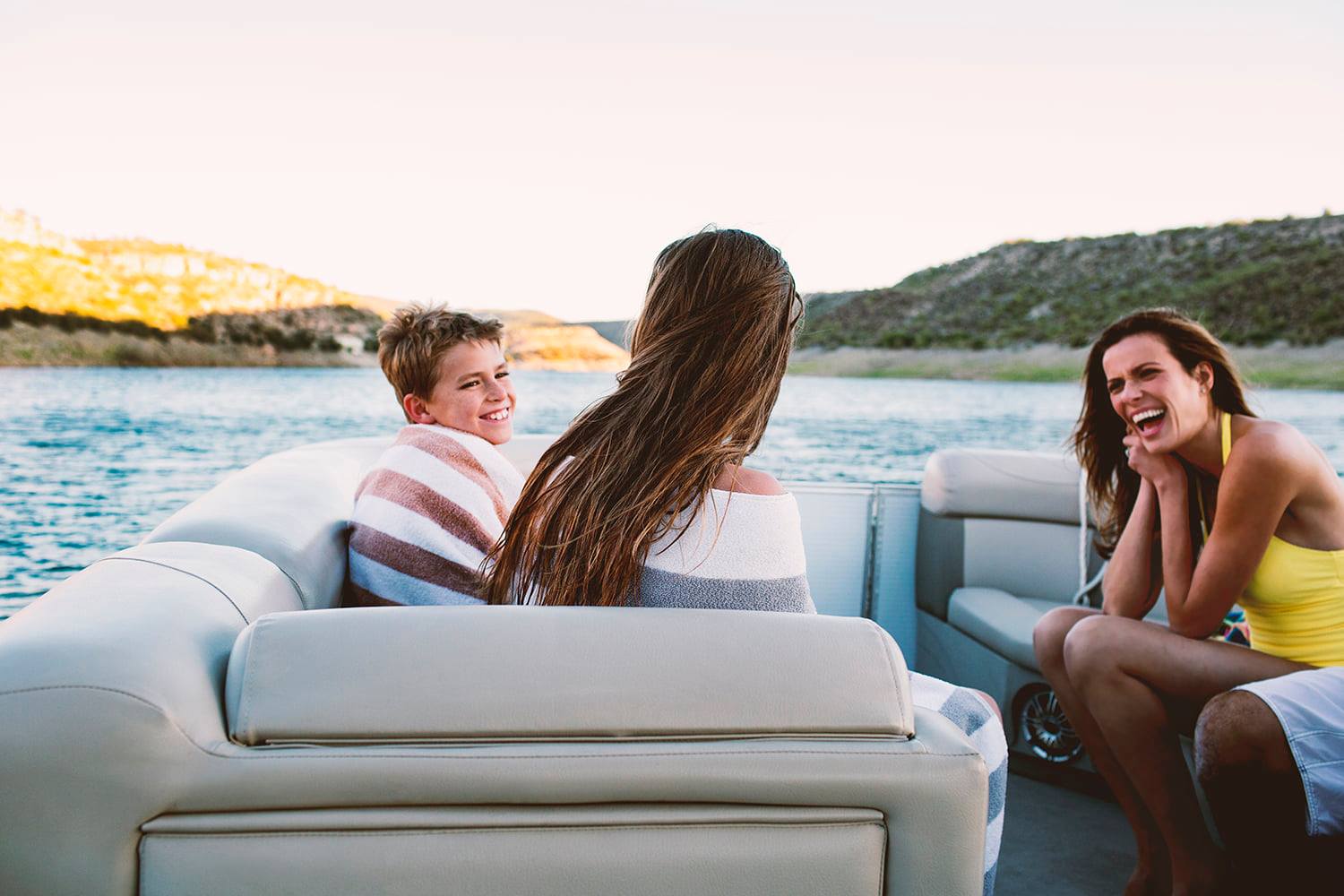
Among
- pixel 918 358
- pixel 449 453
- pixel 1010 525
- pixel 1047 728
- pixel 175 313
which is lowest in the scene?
pixel 1047 728

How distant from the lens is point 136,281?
2739 cm

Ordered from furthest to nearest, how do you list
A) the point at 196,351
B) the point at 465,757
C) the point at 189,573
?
the point at 196,351 < the point at 189,573 < the point at 465,757

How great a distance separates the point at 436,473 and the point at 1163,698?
145 cm

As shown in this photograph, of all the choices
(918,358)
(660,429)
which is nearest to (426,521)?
(660,429)

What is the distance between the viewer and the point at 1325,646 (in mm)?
1725

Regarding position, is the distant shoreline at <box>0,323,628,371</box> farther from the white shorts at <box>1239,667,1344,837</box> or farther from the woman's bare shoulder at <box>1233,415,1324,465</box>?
the white shorts at <box>1239,667,1344,837</box>

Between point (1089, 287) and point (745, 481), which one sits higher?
point (1089, 287)

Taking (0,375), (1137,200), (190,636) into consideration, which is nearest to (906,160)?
(1137,200)

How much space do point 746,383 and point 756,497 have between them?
0.15m

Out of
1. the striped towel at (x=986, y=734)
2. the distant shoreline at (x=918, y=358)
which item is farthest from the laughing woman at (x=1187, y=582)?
the distant shoreline at (x=918, y=358)

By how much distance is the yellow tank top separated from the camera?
68.0 inches

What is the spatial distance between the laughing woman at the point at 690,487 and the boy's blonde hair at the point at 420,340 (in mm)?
622

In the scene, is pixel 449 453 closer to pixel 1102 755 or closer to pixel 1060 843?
pixel 1102 755

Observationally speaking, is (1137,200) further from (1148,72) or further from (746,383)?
(746,383)
